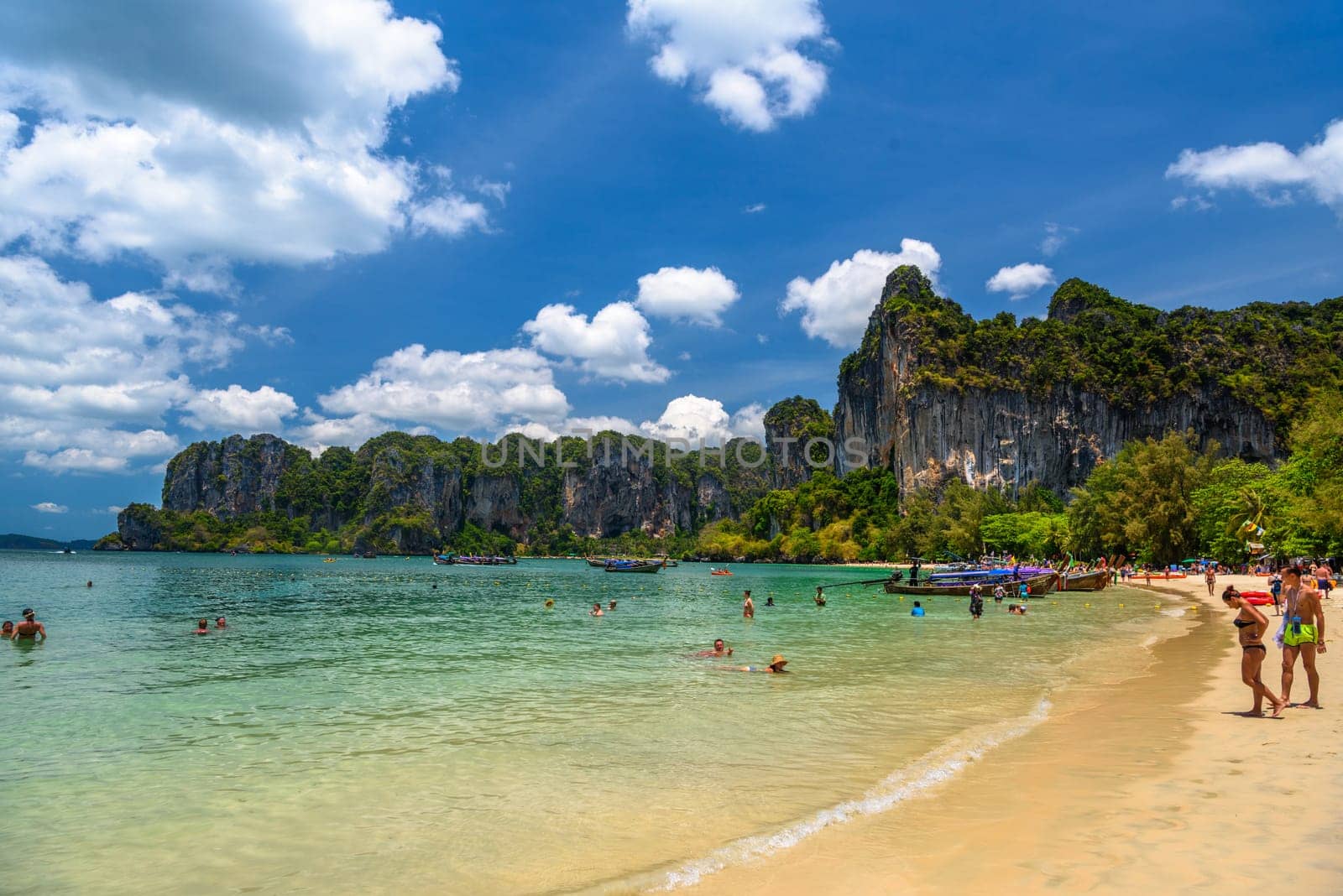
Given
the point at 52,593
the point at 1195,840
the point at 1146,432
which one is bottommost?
the point at 52,593

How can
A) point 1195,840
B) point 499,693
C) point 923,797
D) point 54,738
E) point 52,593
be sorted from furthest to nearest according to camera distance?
point 52,593 → point 499,693 → point 54,738 → point 923,797 → point 1195,840

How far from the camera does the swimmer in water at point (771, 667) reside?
53.1 ft

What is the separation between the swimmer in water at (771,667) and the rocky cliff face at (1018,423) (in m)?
108

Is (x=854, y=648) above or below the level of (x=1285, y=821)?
below

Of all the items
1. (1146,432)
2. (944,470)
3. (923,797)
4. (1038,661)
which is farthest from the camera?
(944,470)

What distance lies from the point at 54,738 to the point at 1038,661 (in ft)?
63.2

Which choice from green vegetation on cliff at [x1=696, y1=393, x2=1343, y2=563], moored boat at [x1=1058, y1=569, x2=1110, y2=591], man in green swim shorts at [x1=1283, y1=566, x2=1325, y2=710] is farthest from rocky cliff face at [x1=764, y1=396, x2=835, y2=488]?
man in green swim shorts at [x1=1283, y1=566, x2=1325, y2=710]

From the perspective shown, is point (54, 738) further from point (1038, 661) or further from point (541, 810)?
point (1038, 661)

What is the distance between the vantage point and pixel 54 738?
1086 cm

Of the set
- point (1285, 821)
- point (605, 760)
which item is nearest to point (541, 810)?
point (605, 760)

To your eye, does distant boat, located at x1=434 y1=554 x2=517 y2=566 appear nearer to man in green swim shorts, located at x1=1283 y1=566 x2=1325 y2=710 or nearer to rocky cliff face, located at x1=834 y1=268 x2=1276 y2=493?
rocky cliff face, located at x1=834 y1=268 x2=1276 y2=493

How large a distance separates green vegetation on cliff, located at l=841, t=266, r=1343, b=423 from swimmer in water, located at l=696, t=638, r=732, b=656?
107 meters

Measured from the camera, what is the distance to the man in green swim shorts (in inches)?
379

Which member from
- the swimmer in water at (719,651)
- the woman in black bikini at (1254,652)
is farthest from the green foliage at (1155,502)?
the woman in black bikini at (1254,652)
